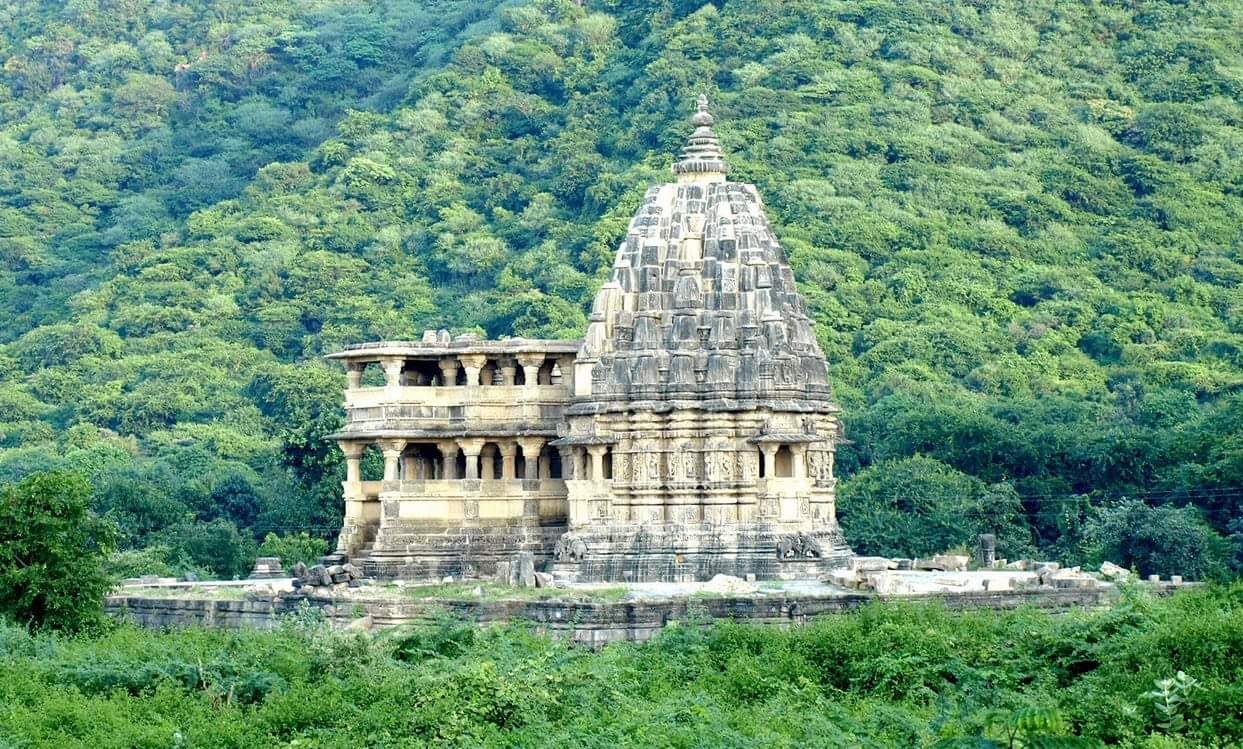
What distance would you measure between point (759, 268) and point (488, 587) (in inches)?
303

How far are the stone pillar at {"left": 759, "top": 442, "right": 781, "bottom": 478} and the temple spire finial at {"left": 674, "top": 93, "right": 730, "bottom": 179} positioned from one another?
18.3 feet

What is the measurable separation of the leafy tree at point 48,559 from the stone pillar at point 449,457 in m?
7.32

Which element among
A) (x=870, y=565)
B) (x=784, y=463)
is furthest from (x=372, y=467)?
(x=870, y=565)

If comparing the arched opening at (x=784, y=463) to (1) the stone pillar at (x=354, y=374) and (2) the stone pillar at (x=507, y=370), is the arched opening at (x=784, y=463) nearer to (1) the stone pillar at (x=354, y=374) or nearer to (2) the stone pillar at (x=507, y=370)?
(2) the stone pillar at (x=507, y=370)

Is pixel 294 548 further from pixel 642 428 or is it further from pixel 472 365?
pixel 642 428

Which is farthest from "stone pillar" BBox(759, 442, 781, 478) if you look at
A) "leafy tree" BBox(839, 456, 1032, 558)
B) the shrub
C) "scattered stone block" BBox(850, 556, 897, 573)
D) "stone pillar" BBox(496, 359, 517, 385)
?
the shrub

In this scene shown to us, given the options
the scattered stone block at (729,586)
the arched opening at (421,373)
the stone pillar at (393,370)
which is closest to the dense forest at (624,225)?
the arched opening at (421,373)

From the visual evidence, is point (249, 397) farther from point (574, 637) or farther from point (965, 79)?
point (574, 637)

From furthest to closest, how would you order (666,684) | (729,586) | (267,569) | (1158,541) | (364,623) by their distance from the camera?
(1158,541), (267,569), (729,586), (364,623), (666,684)

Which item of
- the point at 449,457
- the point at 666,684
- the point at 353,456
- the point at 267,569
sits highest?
the point at 353,456

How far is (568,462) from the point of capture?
2036 inches

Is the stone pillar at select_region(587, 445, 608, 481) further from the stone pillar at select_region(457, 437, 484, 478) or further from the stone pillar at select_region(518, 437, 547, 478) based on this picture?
the stone pillar at select_region(457, 437, 484, 478)

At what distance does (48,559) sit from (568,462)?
959cm

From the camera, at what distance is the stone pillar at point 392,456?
52.5m
